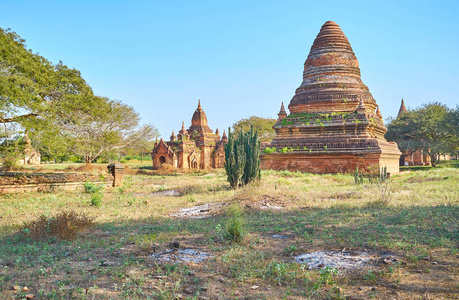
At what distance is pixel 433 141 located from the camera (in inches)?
1203

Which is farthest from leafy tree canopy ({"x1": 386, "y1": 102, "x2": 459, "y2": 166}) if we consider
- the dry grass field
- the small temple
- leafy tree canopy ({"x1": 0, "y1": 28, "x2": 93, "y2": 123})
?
leafy tree canopy ({"x1": 0, "y1": 28, "x2": 93, "y2": 123})

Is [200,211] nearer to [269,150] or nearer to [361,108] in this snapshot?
[269,150]

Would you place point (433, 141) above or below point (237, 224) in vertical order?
above

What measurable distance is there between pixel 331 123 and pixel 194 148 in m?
18.0

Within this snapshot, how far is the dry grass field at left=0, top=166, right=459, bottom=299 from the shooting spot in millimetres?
3263

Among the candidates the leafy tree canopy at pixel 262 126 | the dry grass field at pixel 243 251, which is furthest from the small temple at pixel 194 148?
the dry grass field at pixel 243 251

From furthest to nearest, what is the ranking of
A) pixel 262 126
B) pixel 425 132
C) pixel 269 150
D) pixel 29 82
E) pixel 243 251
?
1. pixel 262 126
2. pixel 425 132
3. pixel 269 150
4. pixel 29 82
5. pixel 243 251

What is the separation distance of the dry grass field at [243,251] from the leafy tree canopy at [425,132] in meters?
24.3

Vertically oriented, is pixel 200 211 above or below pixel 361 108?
below

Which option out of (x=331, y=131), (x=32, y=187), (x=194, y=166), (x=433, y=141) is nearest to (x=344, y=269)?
(x=32, y=187)

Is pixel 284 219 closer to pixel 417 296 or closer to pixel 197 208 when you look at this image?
pixel 197 208

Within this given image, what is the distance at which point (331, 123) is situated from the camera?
17859 mm

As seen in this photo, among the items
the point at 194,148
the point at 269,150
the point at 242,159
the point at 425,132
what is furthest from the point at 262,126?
the point at 242,159

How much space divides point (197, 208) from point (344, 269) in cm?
519
